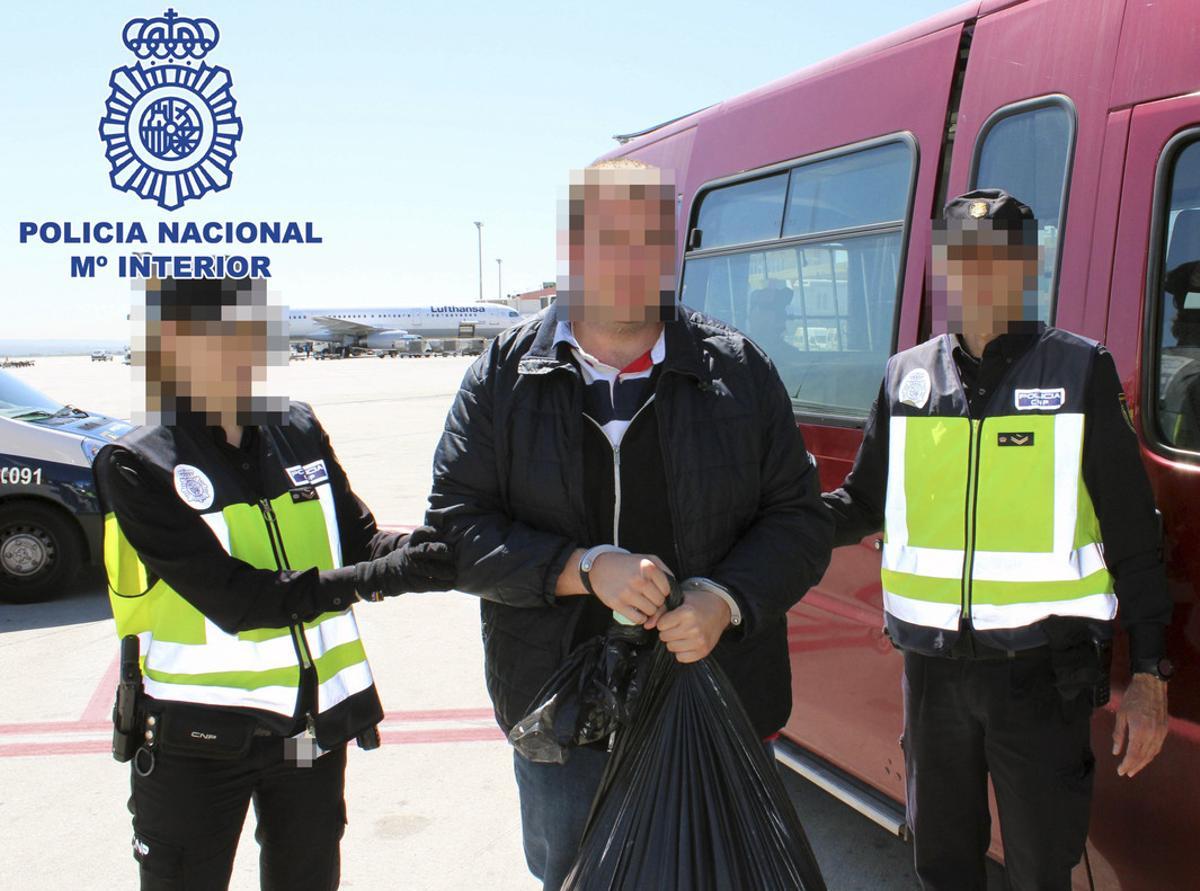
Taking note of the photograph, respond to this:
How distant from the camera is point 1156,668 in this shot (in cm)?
194

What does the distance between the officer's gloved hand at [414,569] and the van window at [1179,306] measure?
5.18 ft

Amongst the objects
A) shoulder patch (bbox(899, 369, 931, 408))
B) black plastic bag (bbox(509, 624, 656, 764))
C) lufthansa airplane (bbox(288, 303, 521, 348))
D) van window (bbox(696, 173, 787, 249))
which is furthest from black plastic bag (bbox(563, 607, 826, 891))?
lufthansa airplane (bbox(288, 303, 521, 348))

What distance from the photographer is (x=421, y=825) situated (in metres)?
3.61

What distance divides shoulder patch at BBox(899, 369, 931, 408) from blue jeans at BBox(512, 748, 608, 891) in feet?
3.53

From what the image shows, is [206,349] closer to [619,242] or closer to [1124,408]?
[619,242]

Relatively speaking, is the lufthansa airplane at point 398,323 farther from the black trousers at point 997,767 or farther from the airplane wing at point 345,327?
the black trousers at point 997,767

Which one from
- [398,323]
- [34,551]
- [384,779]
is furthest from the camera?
[398,323]

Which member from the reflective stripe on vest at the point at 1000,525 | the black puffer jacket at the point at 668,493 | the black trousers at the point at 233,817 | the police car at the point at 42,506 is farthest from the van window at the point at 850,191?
the police car at the point at 42,506

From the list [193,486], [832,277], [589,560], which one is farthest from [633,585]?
[832,277]

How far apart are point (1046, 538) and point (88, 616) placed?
6211 mm

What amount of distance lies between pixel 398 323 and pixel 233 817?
262 ft

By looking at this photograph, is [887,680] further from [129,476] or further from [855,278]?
[129,476]

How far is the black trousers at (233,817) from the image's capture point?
76.7 inches

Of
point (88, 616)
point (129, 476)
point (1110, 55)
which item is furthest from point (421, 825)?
point (88, 616)
